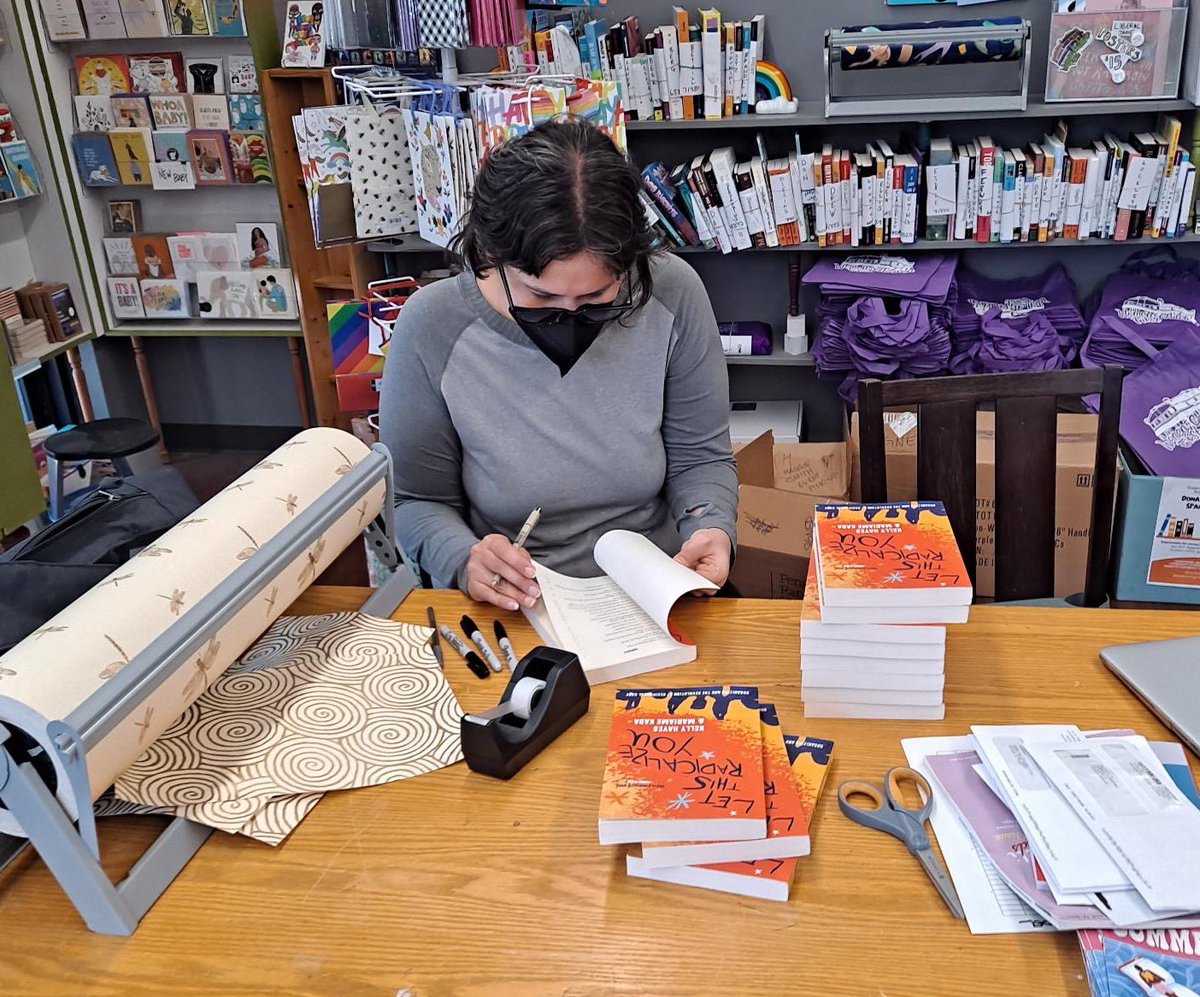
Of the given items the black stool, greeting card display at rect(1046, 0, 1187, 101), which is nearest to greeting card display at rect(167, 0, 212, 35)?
the black stool

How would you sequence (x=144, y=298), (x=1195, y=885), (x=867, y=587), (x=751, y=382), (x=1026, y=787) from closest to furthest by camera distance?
(x=1195, y=885)
(x=1026, y=787)
(x=867, y=587)
(x=751, y=382)
(x=144, y=298)

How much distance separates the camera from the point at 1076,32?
2734 mm

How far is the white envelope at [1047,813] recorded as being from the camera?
0.90 meters

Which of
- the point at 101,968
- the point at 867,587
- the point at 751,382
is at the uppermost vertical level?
the point at 867,587

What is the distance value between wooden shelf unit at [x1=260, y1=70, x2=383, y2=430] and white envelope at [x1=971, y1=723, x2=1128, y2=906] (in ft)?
9.12

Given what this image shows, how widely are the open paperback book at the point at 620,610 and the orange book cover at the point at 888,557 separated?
0.67 feet

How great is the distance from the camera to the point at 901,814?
3.36 feet

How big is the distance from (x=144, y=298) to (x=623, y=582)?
10.6ft

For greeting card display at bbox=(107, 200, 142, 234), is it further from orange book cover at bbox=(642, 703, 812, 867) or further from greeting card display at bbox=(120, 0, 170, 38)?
orange book cover at bbox=(642, 703, 812, 867)

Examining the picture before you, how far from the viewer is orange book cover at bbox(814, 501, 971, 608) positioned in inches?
43.4

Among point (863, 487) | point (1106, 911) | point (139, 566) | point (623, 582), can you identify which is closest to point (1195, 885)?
point (1106, 911)

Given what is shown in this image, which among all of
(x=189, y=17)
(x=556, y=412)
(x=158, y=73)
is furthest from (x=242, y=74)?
(x=556, y=412)

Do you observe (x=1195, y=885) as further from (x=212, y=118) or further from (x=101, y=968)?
(x=212, y=118)

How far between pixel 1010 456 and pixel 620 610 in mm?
710
